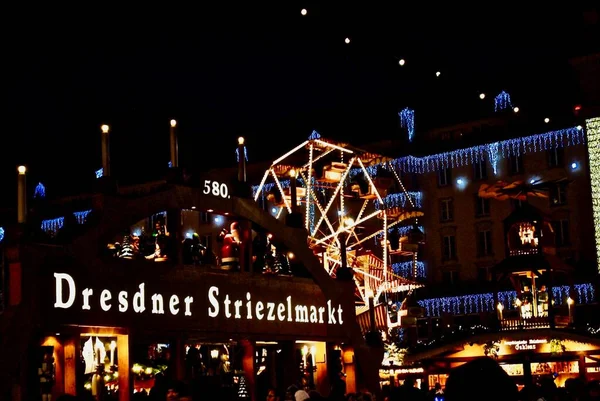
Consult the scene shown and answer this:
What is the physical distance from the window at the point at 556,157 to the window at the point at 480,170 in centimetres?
361

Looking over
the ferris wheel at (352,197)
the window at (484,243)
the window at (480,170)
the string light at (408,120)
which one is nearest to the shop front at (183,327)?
the ferris wheel at (352,197)

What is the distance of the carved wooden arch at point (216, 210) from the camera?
13.8 meters

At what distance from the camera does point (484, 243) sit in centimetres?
5528

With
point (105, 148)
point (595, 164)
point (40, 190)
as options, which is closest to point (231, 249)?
point (105, 148)

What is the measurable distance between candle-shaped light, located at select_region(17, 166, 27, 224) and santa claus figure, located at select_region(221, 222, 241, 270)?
12.8 ft

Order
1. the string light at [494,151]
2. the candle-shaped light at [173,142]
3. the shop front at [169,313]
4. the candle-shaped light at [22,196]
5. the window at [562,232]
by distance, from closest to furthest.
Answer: the candle-shaped light at [22,196]
the shop front at [169,313]
the candle-shaped light at [173,142]
the string light at [494,151]
the window at [562,232]

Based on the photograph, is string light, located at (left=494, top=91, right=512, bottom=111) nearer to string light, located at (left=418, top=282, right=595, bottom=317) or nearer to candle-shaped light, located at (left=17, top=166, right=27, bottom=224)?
string light, located at (left=418, top=282, right=595, bottom=317)

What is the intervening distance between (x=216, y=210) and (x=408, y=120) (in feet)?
141

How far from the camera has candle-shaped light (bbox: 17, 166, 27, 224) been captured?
41.4 feet

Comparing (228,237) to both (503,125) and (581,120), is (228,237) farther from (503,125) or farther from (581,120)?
(503,125)

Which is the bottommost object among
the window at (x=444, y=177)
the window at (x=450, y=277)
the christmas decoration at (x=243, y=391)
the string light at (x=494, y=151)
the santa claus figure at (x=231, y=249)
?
the christmas decoration at (x=243, y=391)

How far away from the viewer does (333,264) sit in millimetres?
34562

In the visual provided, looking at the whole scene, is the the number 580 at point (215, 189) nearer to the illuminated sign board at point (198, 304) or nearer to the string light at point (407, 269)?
the illuminated sign board at point (198, 304)

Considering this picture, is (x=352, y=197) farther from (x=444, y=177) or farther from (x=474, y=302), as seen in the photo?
(x=444, y=177)
